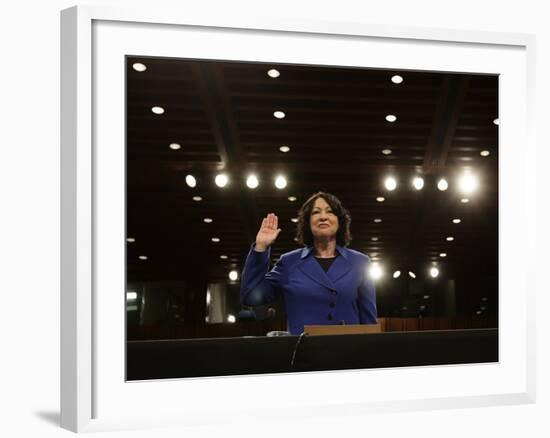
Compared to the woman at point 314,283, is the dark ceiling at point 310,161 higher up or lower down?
higher up

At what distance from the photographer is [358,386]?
11.0 feet

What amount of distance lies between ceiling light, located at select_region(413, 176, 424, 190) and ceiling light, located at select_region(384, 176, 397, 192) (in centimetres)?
15

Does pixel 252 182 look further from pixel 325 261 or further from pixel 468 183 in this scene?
pixel 325 261

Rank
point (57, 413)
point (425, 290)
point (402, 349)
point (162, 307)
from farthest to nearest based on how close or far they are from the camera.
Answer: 1. point (425, 290)
2. point (162, 307)
3. point (402, 349)
4. point (57, 413)

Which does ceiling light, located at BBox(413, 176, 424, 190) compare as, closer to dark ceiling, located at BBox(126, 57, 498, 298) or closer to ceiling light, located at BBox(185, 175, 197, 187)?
dark ceiling, located at BBox(126, 57, 498, 298)

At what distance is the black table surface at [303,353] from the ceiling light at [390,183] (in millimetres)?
2223

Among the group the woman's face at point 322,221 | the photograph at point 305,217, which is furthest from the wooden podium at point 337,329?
the woman's face at point 322,221

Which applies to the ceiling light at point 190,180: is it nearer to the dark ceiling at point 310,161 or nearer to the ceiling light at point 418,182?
the dark ceiling at point 310,161

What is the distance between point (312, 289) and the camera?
3.72 m

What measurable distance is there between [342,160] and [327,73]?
3.25ft

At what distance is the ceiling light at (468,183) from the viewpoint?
15.3 ft

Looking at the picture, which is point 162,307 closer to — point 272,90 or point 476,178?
point 272,90

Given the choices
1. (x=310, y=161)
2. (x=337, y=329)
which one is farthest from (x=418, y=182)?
(x=337, y=329)

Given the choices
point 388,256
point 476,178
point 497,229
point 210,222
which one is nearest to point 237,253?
point 210,222
